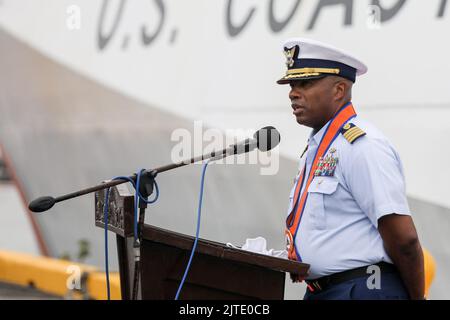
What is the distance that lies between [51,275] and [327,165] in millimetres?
4818

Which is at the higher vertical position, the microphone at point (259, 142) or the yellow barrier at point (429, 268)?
the microphone at point (259, 142)

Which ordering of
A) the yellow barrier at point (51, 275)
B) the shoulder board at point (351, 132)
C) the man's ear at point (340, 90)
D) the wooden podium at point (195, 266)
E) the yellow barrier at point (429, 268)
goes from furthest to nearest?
the yellow barrier at point (51, 275)
the yellow barrier at point (429, 268)
the man's ear at point (340, 90)
the shoulder board at point (351, 132)
the wooden podium at point (195, 266)

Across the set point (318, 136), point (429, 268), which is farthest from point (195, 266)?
point (429, 268)

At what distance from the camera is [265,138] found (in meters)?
2.18

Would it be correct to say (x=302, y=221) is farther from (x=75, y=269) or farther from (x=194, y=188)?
(x=75, y=269)

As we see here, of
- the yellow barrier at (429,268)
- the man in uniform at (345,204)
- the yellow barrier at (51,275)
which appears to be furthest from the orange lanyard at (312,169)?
the yellow barrier at (51,275)

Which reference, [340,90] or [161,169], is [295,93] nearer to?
[340,90]

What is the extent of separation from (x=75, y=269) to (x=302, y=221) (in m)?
4.19

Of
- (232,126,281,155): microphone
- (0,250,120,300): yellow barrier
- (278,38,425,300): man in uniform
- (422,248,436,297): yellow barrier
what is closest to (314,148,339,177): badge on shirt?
(278,38,425,300): man in uniform

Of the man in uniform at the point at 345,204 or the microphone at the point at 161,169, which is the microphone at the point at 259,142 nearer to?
the microphone at the point at 161,169

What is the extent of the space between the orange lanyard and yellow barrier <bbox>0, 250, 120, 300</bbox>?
335 cm

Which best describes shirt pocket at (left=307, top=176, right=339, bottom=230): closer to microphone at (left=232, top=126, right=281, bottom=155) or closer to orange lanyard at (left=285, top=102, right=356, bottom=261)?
orange lanyard at (left=285, top=102, right=356, bottom=261)

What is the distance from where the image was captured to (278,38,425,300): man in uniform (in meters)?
2.12

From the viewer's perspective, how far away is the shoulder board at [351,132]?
2.18 meters
